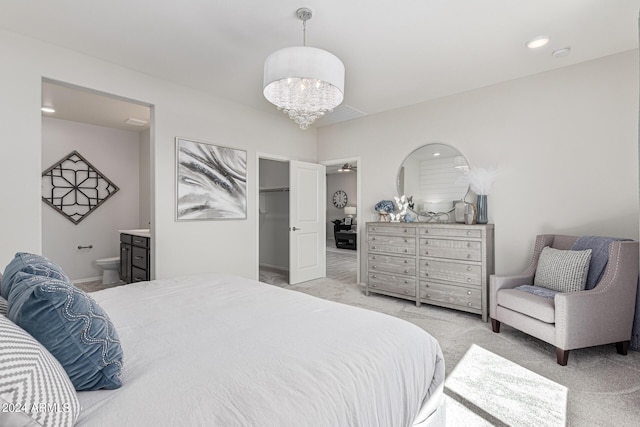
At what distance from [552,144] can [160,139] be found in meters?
4.33

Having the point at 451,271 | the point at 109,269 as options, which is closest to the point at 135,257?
the point at 109,269

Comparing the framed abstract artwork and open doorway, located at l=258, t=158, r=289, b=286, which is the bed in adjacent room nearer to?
the framed abstract artwork

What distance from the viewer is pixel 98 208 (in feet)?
17.2

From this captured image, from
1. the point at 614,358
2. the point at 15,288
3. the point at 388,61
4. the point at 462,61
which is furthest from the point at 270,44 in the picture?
the point at 614,358

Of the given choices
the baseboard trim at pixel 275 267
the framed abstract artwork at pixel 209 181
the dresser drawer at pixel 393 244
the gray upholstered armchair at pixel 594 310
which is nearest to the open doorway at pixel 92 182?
the framed abstract artwork at pixel 209 181

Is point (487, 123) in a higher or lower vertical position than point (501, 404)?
higher

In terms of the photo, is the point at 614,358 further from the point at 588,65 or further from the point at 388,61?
the point at 388,61

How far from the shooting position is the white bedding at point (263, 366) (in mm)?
837

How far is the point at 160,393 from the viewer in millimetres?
882

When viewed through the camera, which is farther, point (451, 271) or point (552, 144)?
point (451, 271)

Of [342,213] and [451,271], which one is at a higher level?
[342,213]

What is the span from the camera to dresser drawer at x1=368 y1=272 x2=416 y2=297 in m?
3.89

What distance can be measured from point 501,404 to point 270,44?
322 cm

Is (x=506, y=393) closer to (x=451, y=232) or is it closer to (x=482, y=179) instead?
(x=451, y=232)
